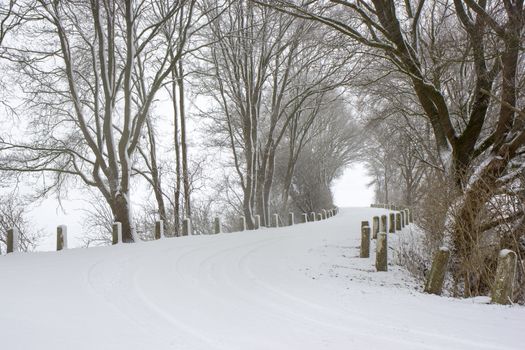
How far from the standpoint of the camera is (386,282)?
7.27 m

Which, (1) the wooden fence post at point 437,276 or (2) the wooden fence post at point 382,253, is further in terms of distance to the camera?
(2) the wooden fence post at point 382,253

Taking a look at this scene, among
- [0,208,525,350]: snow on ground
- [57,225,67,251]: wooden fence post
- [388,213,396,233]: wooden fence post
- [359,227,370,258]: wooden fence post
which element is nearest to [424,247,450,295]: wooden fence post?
[0,208,525,350]: snow on ground

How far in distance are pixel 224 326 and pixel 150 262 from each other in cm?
378

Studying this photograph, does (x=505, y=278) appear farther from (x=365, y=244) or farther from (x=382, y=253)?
(x=365, y=244)

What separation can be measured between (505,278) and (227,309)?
3692 millimetres

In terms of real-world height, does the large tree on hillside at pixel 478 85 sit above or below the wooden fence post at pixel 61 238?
above

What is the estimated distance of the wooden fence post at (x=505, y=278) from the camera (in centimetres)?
548

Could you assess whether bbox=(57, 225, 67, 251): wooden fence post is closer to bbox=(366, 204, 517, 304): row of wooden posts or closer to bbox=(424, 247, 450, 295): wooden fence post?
bbox=(366, 204, 517, 304): row of wooden posts

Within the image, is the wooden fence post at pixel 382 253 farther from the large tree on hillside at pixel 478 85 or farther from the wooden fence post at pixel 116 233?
the wooden fence post at pixel 116 233

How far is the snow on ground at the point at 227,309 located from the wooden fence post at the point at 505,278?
230 mm

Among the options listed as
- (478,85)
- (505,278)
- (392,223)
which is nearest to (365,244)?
(505,278)

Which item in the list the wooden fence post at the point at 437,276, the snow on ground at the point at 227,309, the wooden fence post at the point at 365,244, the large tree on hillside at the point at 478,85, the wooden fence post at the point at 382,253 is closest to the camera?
the snow on ground at the point at 227,309

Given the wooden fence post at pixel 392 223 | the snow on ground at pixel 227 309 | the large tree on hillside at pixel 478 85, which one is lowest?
the snow on ground at pixel 227 309

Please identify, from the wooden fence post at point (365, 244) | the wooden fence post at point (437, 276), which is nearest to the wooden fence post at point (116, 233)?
the wooden fence post at point (365, 244)
